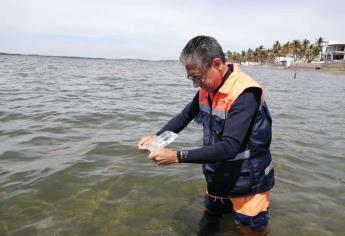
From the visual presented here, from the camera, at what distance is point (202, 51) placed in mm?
3102

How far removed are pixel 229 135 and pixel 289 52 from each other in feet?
416

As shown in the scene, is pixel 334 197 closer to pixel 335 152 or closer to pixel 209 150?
pixel 335 152

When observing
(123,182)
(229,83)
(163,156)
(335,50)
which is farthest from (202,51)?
(335,50)

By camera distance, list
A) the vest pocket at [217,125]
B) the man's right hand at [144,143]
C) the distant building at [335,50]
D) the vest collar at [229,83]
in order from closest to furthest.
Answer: the vest collar at [229,83], the vest pocket at [217,125], the man's right hand at [144,143], the distant building at [335,50]

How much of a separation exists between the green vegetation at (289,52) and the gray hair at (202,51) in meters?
115

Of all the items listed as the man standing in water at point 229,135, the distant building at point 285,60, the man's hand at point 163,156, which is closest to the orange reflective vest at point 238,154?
the man standing in water at point 229,135

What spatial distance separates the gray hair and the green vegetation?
4539 inches

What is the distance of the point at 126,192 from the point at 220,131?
284cm

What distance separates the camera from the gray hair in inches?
122

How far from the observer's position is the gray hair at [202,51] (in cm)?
311

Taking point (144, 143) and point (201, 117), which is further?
point (201, 117)

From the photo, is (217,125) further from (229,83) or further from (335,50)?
(335,50)

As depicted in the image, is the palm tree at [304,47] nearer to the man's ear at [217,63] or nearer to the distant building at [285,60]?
the distant building at [285,60]

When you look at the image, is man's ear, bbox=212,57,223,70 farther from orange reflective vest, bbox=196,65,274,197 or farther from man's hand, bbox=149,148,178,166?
man's hand, bbox=149,148,178,166
